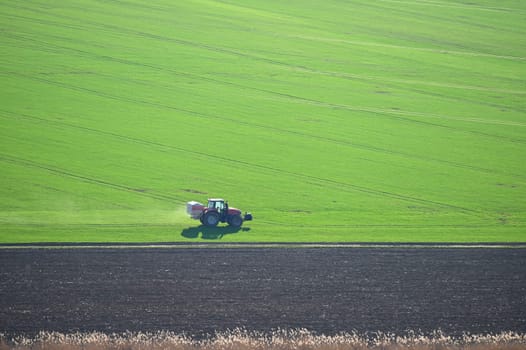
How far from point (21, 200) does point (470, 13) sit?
245ft

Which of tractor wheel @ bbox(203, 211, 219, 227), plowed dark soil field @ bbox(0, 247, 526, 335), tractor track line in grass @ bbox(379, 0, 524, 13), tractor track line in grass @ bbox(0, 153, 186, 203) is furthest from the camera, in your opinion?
tractor track line in grass @ bbox(379, 0, 524, 13)

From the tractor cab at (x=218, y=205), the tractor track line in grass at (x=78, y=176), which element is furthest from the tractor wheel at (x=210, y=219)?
the tractor track line in grass at (x=78, y=176)

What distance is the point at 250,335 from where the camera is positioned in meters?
28.1

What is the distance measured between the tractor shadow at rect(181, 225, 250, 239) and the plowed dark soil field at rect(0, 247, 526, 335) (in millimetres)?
2460

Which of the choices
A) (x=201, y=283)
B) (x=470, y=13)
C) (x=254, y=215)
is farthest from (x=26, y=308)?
(x=470, y=13)

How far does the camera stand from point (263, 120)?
214 ft

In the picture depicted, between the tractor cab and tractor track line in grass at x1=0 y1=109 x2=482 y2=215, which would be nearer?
the tractor cab

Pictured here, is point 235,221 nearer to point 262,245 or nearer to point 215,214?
point 215,214

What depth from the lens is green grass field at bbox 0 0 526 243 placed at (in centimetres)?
4494

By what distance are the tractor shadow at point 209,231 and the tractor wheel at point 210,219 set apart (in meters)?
0.32

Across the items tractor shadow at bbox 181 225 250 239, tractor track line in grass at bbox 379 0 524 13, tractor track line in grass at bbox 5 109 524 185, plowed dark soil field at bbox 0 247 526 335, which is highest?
tractor track line in grass at bbox 379 0 524 13

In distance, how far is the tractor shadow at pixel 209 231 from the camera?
131 ft

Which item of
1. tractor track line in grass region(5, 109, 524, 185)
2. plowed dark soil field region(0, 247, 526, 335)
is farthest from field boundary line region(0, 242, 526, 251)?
tractor track line in grass region(5, 109, 524, 185)

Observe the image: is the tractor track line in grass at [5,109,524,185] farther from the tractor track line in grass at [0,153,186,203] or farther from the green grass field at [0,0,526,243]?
the tractor track line in grass at [0,153,186,203]
